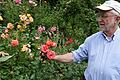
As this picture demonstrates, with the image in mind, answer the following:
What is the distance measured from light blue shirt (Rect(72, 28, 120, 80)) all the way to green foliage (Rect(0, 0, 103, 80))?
0.81 m

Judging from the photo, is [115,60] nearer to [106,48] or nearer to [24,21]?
[106,48]

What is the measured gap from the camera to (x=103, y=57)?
443cm

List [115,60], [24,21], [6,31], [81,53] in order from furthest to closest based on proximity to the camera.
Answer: [24,21], [6,31], [81,53], [115,60]

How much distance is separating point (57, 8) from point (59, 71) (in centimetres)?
288

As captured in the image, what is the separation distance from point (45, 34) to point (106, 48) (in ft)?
6.90

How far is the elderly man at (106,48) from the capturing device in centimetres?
438

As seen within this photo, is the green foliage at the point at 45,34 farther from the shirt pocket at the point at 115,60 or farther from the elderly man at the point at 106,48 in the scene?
the shirt pocket at the point at 115,60

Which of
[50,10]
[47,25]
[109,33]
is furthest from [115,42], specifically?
[50,10]

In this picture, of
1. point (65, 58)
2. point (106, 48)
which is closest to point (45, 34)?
point (65, 58)

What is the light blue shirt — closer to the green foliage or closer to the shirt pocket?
the shirt pocket

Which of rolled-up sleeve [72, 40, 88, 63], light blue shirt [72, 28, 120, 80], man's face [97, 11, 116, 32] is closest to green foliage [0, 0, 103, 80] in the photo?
rolled-up sleeve [72, 40, 88, 63]

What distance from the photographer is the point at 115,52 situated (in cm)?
440

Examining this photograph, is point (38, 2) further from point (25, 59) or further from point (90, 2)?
point (25, 59)

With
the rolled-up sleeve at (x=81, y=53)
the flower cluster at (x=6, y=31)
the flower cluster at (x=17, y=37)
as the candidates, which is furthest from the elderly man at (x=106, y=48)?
the flower cluster at (x=6, y=31)
